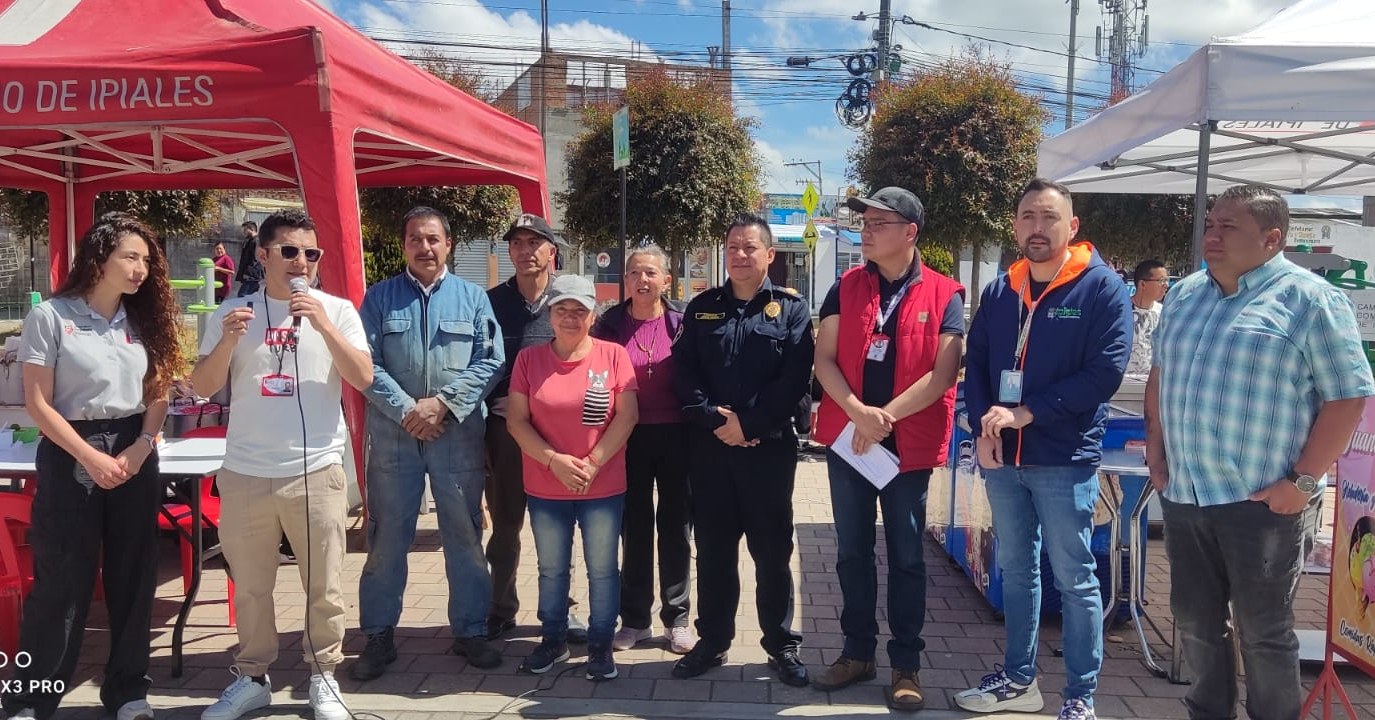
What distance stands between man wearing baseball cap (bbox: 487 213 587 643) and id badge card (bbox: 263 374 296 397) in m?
0.96

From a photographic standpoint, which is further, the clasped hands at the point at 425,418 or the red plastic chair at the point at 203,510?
the red plastic chair at the point at 203,510

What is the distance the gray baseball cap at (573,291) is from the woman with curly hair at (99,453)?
140 centimetres

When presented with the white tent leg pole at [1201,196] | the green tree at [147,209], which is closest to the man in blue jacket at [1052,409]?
the white tent leg pole at [1201,196]

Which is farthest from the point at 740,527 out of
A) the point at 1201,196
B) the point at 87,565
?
the point at 1201,196

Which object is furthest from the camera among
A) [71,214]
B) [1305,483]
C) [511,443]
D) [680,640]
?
[71,214]

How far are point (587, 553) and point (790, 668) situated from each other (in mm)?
918

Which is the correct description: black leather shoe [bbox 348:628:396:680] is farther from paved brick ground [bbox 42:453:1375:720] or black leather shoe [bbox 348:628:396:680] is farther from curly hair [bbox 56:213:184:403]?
curly hair [bbox 56:213:184:403]

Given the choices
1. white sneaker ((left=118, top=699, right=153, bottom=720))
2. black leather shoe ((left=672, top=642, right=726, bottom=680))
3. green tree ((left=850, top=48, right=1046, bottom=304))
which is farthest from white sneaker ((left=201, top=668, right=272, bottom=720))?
green tree ((left=850, top=48, right=1046, bottom=304))

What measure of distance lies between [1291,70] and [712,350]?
2.51 m

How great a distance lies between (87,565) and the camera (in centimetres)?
321

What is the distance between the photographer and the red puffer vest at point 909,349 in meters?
3.31

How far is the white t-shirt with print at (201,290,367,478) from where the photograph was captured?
3.22 metres

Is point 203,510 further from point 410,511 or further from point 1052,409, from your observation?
point 1052,409

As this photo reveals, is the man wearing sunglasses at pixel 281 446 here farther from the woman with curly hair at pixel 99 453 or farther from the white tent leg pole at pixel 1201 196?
the white tent leg pole at pixel 1201 196
